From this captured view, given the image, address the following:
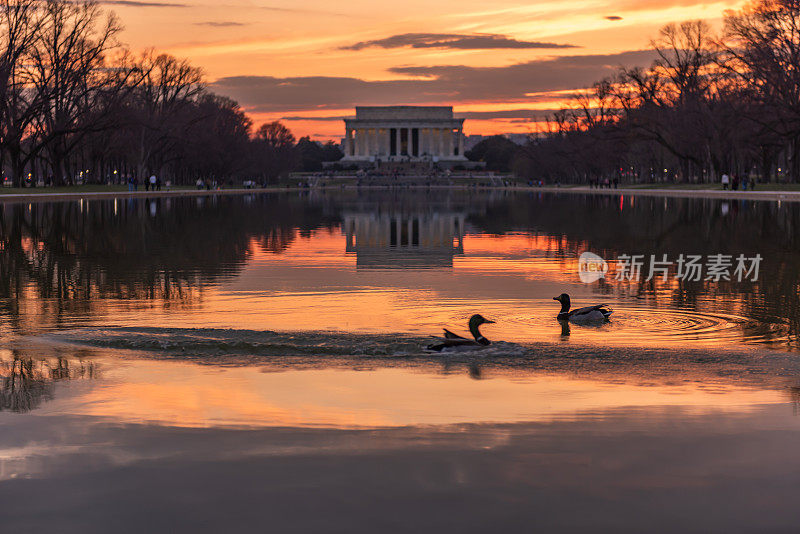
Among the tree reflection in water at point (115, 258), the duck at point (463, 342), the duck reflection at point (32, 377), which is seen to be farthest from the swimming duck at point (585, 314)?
the duck reflection at point (32, 377)

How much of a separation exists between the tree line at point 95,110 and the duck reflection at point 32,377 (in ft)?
210

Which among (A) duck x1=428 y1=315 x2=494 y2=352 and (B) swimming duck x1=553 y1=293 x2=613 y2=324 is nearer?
(A) duck x1=428 y1=315 x2=494 y2=352

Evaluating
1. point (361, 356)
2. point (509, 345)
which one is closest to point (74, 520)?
point (361, 356)

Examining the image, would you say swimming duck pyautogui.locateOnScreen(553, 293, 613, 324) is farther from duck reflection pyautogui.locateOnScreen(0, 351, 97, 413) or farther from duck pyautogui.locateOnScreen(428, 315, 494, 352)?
duck reflection pyautogui.locateOnScreen(0, 351, 97, 413)

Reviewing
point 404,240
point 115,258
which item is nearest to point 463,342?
point 115,258

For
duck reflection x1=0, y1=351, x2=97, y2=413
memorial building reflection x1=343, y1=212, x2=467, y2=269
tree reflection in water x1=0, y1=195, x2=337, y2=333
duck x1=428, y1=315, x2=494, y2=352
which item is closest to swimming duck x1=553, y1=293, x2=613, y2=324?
duck x1=428, y1=315, x2=494, y2=352

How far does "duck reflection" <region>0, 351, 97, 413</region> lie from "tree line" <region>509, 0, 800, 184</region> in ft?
218

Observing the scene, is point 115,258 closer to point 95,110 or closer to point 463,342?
point 463,342

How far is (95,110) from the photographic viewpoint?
3615 inches

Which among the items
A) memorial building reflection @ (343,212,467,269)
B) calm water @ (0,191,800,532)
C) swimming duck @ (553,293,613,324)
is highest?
memorial building reflection @ (343,212,467,269)

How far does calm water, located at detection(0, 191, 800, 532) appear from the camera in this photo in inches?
273

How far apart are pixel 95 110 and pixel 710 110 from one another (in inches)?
2150

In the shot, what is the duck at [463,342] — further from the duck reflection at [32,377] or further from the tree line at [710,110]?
the tree line at [710,110]

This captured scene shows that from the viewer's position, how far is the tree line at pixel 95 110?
77.7 m
